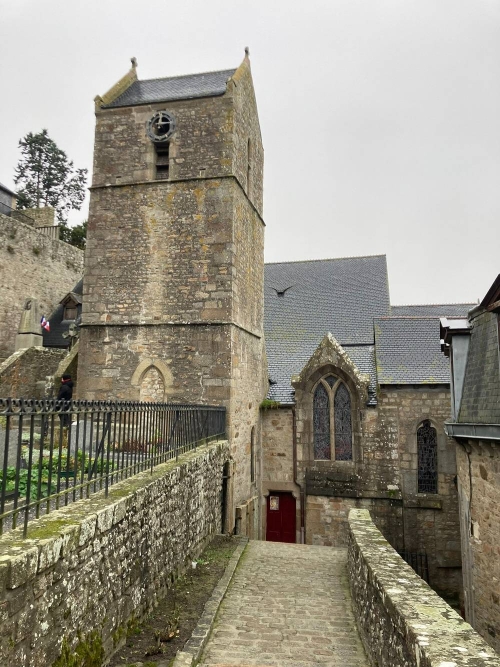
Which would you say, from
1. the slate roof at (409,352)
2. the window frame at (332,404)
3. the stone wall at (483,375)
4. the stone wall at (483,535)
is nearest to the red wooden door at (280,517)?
the window frame at (332,404)

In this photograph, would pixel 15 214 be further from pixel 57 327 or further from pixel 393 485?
pixel 393 485

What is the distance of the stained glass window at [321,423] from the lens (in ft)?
49.2

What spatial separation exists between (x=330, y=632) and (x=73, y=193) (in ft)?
143

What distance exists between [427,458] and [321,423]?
319cm

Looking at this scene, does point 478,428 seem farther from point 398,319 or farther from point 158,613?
point 398,319

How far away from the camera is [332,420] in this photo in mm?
15062

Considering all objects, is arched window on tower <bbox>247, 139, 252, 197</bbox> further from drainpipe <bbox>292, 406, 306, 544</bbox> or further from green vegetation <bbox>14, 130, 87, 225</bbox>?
green vegetation <bbox>14, 130, 87, 225</bbox>

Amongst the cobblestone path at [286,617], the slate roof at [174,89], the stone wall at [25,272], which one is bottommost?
the cobblestone path at [286,617]

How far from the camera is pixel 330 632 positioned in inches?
239

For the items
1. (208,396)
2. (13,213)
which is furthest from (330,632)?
(13,213)

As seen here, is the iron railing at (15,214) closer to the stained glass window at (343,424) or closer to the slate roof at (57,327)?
the slate roof at (57,327)

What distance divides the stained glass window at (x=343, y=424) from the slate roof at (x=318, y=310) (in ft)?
2.90

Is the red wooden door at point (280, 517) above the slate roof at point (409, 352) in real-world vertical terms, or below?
below

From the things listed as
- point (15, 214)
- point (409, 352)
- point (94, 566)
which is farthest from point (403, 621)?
point (15, 214)
